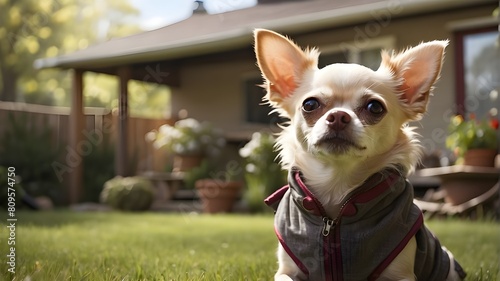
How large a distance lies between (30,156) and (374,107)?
9932mm

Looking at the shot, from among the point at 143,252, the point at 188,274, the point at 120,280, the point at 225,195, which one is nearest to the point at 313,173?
the point at 188,274

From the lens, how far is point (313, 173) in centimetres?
243

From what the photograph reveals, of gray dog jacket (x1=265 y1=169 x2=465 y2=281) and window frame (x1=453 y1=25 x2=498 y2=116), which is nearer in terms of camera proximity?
gray dog jacket (x1=265 y1=169 x2=465 y2=281)

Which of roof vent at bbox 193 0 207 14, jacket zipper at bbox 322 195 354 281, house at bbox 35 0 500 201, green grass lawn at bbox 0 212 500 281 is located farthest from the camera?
house at bbox 35 0 500 201

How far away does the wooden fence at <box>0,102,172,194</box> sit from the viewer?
37.9 feet

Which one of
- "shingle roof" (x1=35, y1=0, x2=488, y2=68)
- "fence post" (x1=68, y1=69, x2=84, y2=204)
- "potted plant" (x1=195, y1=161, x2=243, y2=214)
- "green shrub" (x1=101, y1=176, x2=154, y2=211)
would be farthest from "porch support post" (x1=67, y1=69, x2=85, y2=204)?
"potted plant" (x1=195, y1=161, x2=243, y2=214)

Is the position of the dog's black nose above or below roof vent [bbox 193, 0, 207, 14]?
below

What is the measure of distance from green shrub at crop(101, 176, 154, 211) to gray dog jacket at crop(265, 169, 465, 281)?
7.74m

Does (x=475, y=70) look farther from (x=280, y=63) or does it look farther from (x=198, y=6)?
(x=280, y=63)

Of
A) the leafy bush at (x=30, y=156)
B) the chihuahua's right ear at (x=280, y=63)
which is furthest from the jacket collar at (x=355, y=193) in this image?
the leafy bush at (x=30, y=156)

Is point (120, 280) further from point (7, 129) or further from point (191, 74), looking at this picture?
point (191, 74)

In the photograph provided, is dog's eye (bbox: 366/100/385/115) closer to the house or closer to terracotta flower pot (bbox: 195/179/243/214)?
the house

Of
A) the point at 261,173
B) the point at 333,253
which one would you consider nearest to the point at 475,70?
the point at 261,173

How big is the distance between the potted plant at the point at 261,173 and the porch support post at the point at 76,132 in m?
3.51
